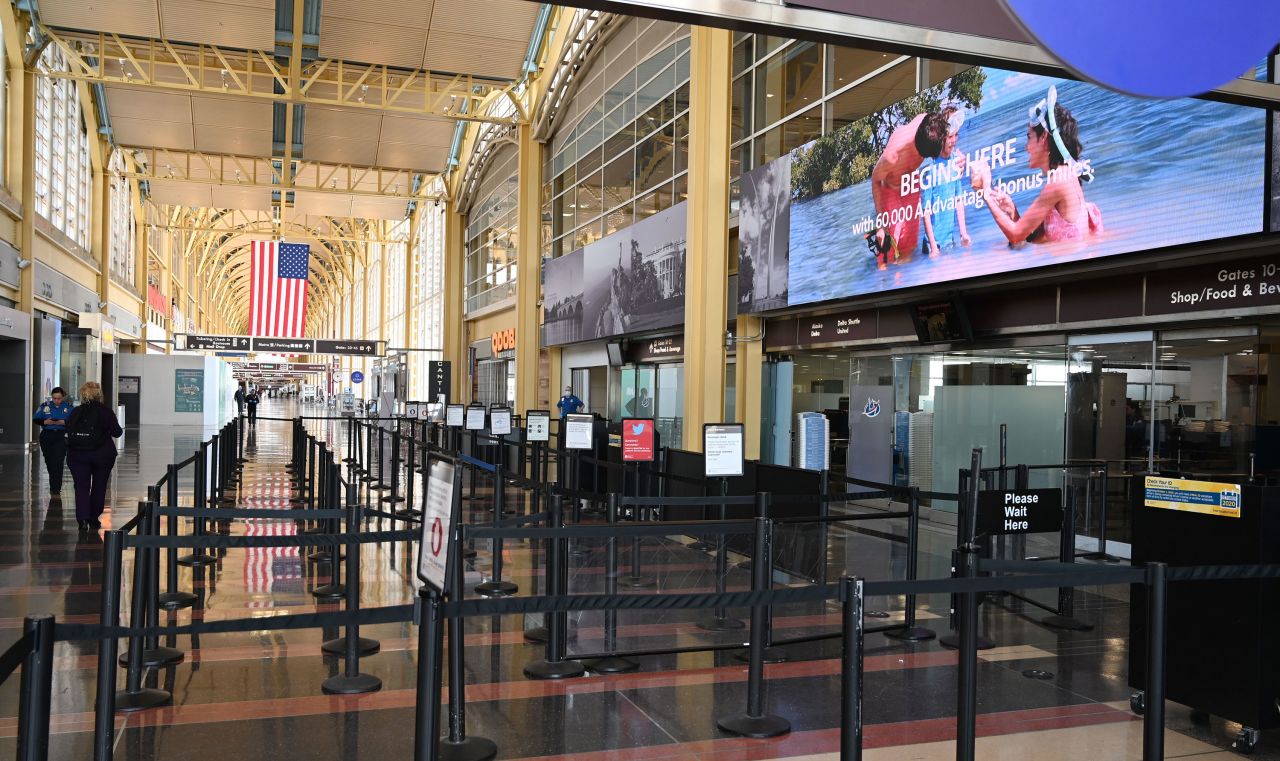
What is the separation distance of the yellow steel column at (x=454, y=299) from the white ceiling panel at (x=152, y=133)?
1076cm

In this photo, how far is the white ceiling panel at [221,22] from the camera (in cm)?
2397

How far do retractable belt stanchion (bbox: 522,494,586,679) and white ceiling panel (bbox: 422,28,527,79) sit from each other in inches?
869

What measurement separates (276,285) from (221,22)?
2549cm

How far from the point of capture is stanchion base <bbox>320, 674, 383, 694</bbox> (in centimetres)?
568

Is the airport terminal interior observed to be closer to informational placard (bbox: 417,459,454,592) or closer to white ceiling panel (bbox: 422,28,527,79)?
informational placard (bbox: 417,459,454,592)

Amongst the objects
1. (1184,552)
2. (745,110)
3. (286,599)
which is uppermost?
(745,110)

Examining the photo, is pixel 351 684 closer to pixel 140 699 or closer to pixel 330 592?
pixel 140 699

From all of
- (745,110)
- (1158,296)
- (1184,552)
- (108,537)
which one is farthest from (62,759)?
(745,110)

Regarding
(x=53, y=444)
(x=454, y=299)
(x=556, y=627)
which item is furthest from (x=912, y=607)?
(x=454, y=299)

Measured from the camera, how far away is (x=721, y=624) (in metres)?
7.50

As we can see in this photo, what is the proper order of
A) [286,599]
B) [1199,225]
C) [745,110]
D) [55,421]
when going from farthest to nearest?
[745,110]
[55,421]
[1199,225]
[286,599]

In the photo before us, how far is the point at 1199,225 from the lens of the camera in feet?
29.8

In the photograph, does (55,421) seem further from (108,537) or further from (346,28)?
(346,28)

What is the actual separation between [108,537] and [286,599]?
372 cm
